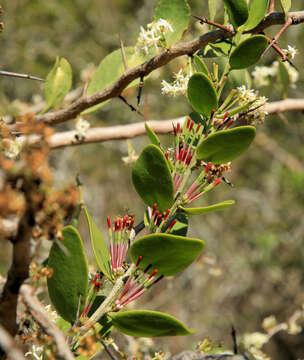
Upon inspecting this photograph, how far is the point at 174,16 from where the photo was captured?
840mm

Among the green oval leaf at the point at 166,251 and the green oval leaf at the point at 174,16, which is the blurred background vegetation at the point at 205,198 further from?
the green oval leaf at the point at 166,251

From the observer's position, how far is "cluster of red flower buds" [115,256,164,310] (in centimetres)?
57

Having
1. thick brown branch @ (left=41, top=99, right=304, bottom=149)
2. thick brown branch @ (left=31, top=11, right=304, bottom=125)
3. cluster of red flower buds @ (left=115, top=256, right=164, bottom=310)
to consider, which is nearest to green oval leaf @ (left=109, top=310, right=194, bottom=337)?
cluster of red flower buds @ (left=115, top=256, right=164, bottom=310)

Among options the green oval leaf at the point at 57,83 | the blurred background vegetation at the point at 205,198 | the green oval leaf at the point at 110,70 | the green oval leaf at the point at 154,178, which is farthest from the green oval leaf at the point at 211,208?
the blurred background vegetation at the point at 205,198

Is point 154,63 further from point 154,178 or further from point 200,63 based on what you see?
point 154,178

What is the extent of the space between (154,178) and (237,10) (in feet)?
1.00

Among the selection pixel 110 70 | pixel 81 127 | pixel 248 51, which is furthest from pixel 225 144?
pixel 81 127

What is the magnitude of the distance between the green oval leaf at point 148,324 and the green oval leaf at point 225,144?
0.77 feet

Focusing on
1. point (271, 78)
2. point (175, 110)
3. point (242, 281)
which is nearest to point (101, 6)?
point (175, 110)

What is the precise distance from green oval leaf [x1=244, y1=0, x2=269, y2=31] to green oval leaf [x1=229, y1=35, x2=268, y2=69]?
66 millimetres

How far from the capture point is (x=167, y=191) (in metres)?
0.59

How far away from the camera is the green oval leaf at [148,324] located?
0.51 metres

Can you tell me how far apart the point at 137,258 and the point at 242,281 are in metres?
3.39

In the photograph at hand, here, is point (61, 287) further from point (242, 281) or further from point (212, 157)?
point (242, 281)
